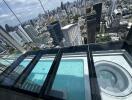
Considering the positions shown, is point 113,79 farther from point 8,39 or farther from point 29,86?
point 8,39

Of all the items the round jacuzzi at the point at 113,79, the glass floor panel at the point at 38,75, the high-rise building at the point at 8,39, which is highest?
the high-rise building at the point at 8,39

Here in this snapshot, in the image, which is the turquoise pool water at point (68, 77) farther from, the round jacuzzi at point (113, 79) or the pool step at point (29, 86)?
the round jacuzzi at point (113, 79)

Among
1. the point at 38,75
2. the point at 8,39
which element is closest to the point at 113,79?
the point at 38,75

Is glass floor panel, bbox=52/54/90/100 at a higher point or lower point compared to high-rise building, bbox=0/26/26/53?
lower

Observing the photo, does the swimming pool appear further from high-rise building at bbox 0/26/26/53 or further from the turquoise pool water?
high-rise building at bbox 0/26/26/53

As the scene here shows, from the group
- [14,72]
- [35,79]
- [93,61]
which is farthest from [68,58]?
[14,72]

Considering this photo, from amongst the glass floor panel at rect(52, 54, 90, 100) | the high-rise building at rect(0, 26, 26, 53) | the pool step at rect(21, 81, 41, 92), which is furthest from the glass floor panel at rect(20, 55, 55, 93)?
the high-rise building at rect(0, 26, 26, 53)

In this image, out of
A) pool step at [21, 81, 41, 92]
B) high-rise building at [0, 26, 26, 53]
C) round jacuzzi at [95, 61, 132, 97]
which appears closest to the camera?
round jacuzzi at [95, 61, 132, 97]

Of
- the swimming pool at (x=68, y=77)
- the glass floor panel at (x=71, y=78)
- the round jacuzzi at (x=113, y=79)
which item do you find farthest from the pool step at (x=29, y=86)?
the round jacuzzi at (x=113, y=79)
